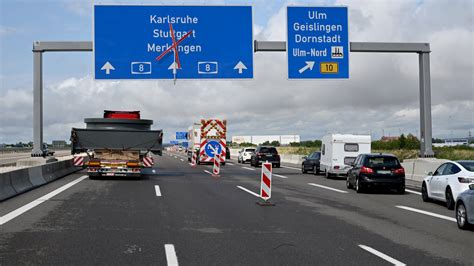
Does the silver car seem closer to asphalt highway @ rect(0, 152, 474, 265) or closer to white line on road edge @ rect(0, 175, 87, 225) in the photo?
asphalt highway @ rect(0, 152, 474, 265)

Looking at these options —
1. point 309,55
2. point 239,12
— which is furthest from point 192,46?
point 309,55

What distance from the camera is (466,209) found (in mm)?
10586

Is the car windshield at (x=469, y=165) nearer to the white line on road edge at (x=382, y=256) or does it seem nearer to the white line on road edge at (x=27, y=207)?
the white line on road edge at (x=382, y=256)

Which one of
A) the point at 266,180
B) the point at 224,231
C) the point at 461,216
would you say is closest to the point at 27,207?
the point at 224,231

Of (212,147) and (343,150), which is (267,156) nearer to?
(212,147)

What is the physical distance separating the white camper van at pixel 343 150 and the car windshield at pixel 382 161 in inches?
284

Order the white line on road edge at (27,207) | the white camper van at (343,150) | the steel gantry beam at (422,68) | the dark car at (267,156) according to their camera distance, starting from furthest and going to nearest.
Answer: the dark car at (267,156) → the white camper van at (343,150) → the steel gantry beam at (422,68) → the white line on road edge at (27,207)

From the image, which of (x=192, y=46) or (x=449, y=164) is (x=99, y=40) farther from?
(x=449, y=164)

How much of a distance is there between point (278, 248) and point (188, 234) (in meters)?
1.98

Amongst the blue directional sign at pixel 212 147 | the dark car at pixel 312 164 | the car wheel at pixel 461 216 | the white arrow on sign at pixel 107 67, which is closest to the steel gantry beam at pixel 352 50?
the white arrow on sign at pixel 107 67

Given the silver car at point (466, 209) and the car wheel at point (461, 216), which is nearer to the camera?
the silver car at point (466, 209)

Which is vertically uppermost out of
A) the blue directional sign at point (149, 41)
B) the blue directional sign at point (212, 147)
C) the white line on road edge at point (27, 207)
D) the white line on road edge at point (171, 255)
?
the blue directional sign at point (149, 41)

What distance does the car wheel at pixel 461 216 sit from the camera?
10688mm

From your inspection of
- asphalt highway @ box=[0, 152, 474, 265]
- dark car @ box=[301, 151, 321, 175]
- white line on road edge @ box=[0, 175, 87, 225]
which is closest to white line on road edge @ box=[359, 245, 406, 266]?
asphalt highway @ box=[0, 152, 474, 265]
